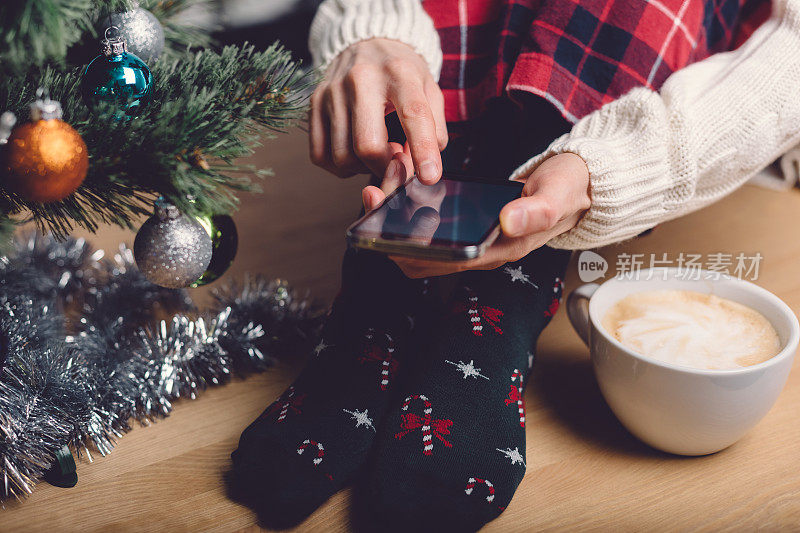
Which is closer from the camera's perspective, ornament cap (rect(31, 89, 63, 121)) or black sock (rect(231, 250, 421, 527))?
ornament cap (rect(31, 89, 63, 121))

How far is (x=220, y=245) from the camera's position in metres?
0.57

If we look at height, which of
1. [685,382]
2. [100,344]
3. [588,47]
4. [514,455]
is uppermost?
[588,47]

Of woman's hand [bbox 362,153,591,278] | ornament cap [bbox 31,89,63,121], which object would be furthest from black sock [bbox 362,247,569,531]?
ornament cap [bbox 31,89,63,121]

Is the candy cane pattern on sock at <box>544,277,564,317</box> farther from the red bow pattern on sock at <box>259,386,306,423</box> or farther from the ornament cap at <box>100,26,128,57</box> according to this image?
the ornament cap at <box>100,26,128,57</box>

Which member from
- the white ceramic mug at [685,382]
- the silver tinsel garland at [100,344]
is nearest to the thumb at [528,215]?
the white ceramic mug at [685,382]

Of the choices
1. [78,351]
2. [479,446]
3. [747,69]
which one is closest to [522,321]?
[479,446]

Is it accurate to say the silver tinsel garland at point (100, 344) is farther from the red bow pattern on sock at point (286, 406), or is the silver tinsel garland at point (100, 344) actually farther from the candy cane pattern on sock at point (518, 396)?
the candy cane pattern on sock at point (518, 396)

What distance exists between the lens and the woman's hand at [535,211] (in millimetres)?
427

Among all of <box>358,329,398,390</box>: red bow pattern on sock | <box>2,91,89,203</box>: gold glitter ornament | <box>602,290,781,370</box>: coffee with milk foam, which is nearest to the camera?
<box>2,91,89,203</box>: gold glitter ornament

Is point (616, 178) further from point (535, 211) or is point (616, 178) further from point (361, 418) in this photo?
point (361, 418)

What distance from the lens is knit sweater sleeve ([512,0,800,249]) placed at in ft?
1.67

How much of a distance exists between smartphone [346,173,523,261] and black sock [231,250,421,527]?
135mm

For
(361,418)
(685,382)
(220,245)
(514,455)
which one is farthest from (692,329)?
(220,245)

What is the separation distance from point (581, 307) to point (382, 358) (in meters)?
0.18
